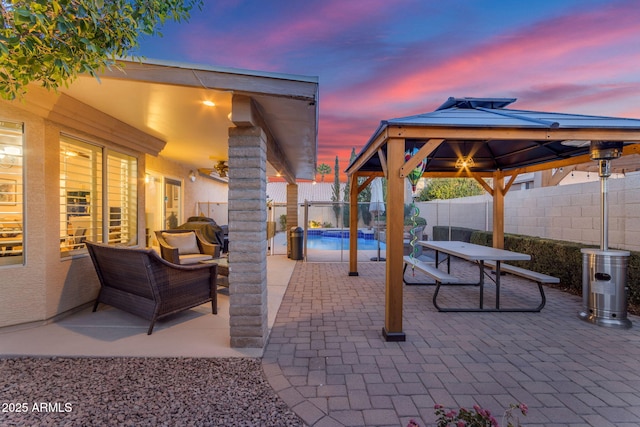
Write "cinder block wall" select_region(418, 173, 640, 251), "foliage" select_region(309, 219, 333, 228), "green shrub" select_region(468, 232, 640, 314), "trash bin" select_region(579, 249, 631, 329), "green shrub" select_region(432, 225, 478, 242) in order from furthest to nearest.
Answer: "foliage" select_region(309, 219, 333, 228), "green shrub" select_region(432, 225, 478, 242), "cinder block wall" select_region(418, 173, 640, 251), "green shrub" select_region(468, 232, 640, 314), "trash bin" select_region(579, 249, 631, 329)

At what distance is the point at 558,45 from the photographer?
6668 mm

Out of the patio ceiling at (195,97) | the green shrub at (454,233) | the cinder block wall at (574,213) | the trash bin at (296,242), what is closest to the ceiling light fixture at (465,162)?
the cinder block wall at (574,213)

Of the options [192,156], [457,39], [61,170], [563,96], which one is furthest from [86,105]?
[563,96]

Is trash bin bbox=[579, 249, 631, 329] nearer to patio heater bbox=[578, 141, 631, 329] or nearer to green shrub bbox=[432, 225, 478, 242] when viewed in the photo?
patio heater bbox=[578, 141, 631, 329]

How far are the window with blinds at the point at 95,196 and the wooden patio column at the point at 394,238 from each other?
4.39 m

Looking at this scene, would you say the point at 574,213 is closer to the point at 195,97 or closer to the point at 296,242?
the point at 296,242

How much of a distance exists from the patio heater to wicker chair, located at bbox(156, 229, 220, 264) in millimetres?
6346

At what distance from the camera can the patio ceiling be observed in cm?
270

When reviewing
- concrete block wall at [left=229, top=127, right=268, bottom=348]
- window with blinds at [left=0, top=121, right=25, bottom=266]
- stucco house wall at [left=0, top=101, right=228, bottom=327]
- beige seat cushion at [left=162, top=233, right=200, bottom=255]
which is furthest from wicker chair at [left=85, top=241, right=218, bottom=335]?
beige seat cushion at [left=162, top=233, right=200, bottom=255]

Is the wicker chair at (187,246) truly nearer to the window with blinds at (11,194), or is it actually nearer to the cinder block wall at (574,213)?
the window with blinds at (11,194)

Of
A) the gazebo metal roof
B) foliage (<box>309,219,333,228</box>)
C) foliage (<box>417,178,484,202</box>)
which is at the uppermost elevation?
foliage (<box>417,178,484,202</box>)

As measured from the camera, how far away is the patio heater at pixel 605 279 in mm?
3637

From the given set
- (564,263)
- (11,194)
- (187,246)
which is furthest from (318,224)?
(11,194)

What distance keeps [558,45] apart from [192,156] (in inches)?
377
